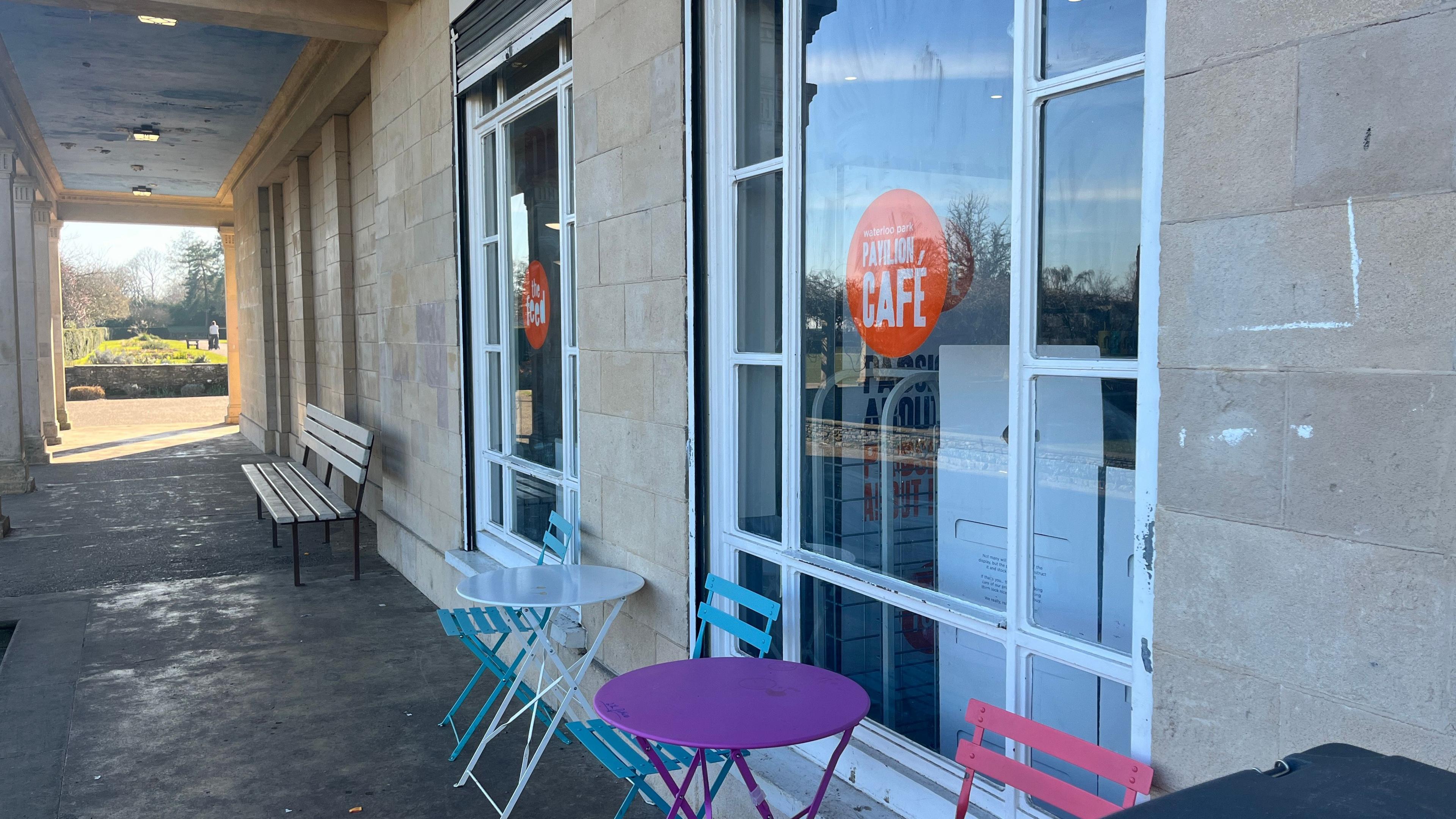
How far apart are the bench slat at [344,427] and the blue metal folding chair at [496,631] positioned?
3020 millimetres

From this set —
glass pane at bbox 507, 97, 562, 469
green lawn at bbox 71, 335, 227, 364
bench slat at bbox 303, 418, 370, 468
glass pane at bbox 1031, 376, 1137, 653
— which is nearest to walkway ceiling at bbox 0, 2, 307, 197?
bench slat at bbox 303, 418, 370, 468

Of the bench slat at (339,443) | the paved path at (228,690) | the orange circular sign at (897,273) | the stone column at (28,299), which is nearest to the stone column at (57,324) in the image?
the stone column at (28,299)

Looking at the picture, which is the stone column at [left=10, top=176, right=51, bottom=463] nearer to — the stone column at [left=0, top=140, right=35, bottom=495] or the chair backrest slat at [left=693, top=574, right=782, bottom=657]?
the stone column at [left=0, top=140, right=35, bottom=495]

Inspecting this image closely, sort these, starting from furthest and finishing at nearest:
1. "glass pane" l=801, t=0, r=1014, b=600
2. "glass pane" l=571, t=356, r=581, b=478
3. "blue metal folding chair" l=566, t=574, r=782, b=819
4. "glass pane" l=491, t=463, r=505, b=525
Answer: "glass pane" l=491, t=463, r=505, b=525
"glass pane" l=571, t=356, r=581, b=478
"blue metal folding chair" l=566, t=574, r=782, b=819
"glass pane" l=801, t=0, r=1014, b=600

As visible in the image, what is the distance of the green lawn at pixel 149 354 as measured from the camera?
28.7 metres

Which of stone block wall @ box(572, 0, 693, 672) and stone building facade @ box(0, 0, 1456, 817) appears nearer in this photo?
stone building facade @ box(0, 0, 1456, 817)

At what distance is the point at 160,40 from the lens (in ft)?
24.8

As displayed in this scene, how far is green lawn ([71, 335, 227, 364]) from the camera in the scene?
2872cm

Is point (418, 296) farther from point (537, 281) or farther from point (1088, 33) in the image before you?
point (1088, 33)

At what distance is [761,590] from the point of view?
10.3 feet

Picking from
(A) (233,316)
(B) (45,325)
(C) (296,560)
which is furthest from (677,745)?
(A) (233,316)

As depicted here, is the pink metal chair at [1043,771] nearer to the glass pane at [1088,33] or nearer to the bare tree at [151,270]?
the glass pane at [1088,33]

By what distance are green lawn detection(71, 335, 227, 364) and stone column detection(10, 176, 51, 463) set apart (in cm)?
1558

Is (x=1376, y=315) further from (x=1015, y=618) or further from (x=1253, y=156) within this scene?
(x=1015, y=618)
